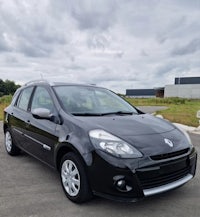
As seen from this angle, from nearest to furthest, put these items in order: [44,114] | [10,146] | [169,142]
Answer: [169,142]
[44,114]
[10,146]

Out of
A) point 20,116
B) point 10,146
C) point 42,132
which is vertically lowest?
point 10,146

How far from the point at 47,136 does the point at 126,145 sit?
1.38 meters

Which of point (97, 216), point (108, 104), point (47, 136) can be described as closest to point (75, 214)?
point (97, 216)

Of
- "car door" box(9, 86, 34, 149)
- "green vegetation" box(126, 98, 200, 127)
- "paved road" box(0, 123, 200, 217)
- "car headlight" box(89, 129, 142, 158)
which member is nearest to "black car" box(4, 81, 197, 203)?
"car headlight" box(89, 129, 142, 158)

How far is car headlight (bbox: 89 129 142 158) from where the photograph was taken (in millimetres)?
2983

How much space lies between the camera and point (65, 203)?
338 cm

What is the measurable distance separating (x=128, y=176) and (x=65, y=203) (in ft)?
3.30

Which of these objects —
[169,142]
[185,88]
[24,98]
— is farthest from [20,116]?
[185,88]

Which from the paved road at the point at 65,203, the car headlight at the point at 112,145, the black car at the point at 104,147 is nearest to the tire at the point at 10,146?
the black car at the point at 104,147

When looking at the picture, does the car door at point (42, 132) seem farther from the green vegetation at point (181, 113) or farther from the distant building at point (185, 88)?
the distant building at point (185, 88)

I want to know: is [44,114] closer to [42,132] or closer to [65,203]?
[42,132]

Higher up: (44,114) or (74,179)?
(44,114)

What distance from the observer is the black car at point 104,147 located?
2.97 metres

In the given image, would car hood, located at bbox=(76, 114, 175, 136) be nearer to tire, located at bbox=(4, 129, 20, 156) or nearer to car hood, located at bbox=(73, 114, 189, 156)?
car hood, located at bbox=(73, 114, 189, 156)
